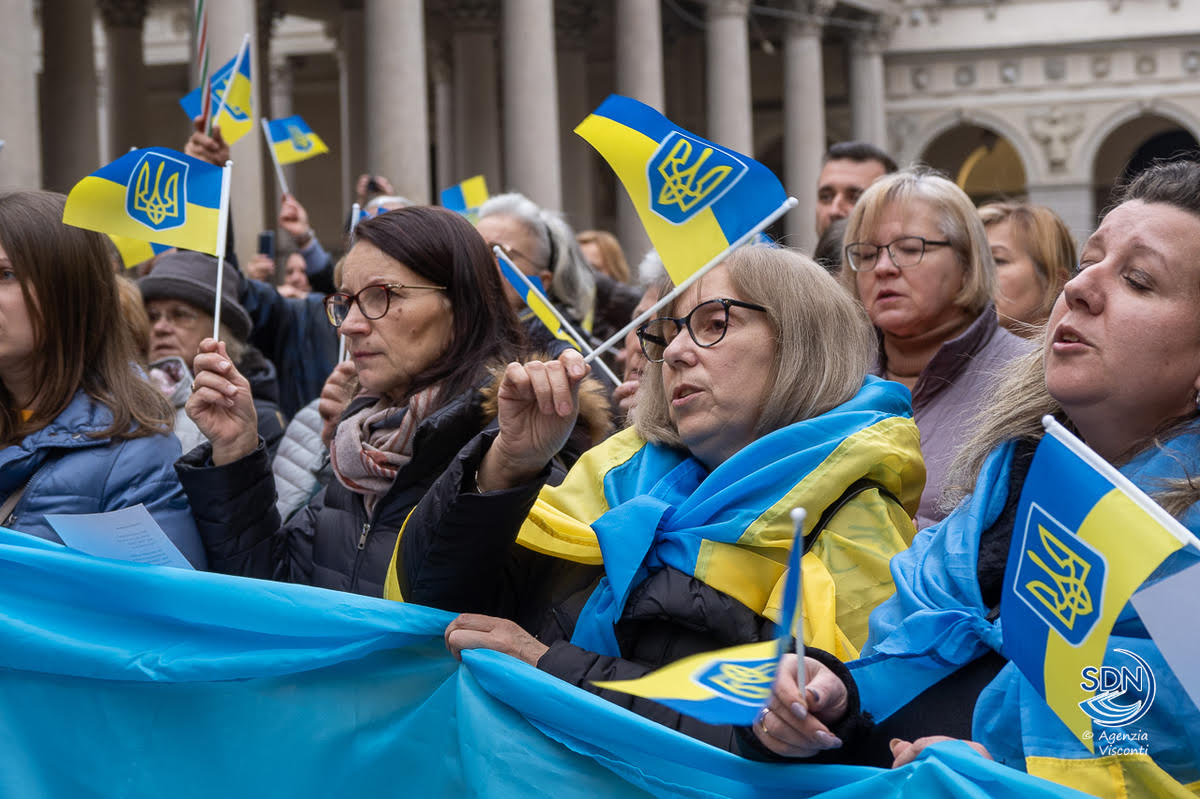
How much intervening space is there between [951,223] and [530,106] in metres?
18.4

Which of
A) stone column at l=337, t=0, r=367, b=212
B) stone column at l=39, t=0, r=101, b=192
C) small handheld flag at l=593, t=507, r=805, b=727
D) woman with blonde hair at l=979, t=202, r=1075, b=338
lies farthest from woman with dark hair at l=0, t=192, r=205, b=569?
stone column at l=337, t=0, r=367, b=212

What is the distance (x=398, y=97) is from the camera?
19328 millimetres

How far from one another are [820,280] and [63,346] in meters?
1.92

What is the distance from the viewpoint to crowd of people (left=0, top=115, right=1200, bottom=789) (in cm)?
231

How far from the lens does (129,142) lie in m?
23.2

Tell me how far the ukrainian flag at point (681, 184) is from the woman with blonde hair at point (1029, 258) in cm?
257

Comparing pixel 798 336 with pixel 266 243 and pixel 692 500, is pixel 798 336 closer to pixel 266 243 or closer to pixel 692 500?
pixel 692 500

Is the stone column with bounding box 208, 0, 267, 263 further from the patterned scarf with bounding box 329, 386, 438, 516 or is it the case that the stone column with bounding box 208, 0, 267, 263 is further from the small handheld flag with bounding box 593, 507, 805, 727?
the small handheld flag with bounding box 593, 507, 805, 727

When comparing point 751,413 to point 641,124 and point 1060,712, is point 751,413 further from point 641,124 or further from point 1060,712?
point 1060,712

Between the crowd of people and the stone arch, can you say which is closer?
the crowd of people

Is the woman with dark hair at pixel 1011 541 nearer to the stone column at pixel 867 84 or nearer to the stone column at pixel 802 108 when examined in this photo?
the stone column at pixel 802 108

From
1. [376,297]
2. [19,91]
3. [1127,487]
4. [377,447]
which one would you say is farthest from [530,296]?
[19,91]

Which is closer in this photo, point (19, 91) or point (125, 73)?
point (19, 91)

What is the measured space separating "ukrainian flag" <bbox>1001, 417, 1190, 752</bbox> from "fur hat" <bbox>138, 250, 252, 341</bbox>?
391 centimetres
